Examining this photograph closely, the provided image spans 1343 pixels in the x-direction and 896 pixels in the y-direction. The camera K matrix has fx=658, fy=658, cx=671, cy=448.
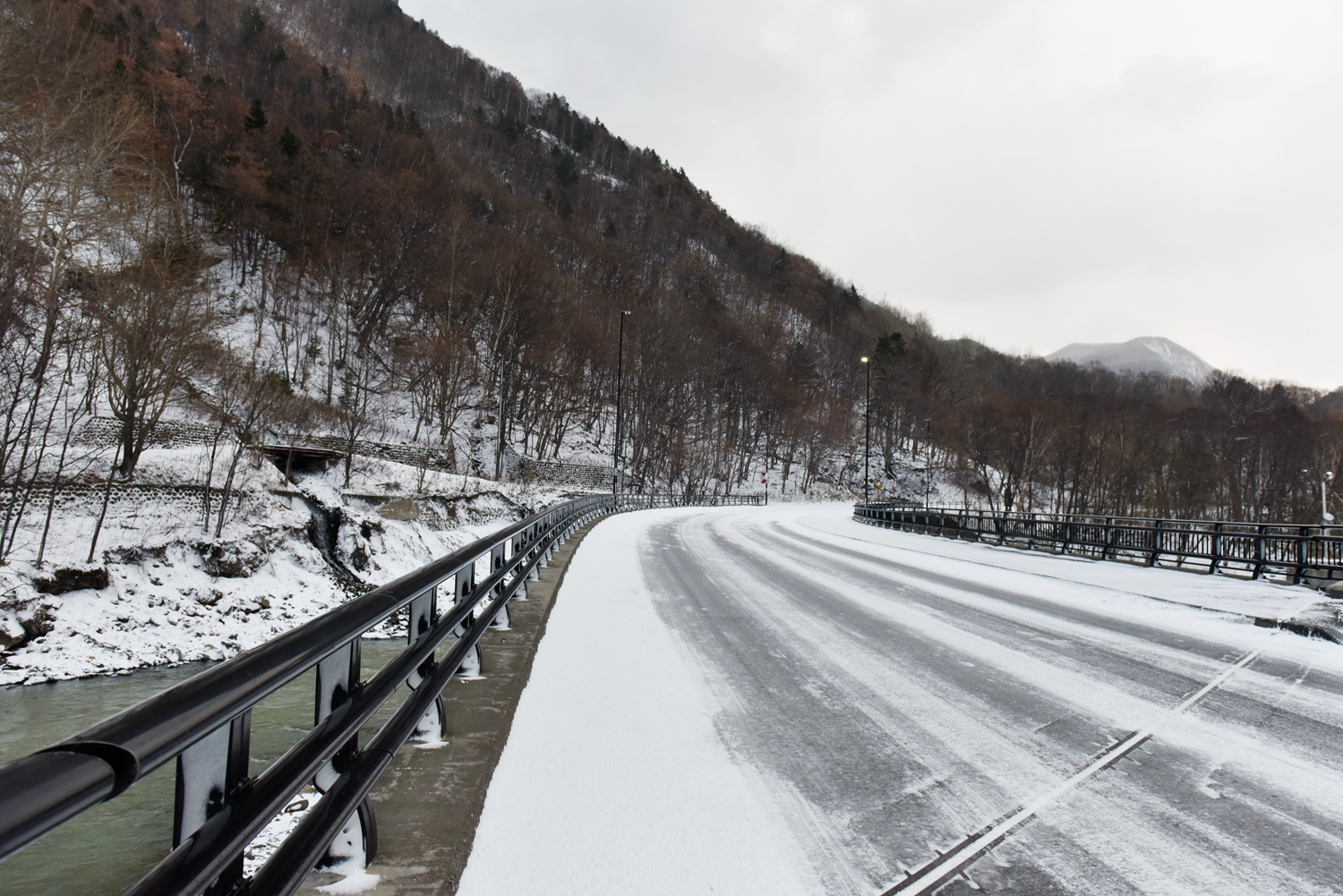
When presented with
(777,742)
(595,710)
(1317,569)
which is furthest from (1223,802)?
(1317,569)

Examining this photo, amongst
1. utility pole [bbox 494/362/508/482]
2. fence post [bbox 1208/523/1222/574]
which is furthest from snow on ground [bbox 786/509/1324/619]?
utility pole [bbox 494/362/508/482]

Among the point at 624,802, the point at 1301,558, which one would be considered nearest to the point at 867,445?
the point at 1301,558

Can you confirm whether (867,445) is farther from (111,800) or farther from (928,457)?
(111,800)

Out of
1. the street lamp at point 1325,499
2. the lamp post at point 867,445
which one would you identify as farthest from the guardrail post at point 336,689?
the street lamp at point 1325,499

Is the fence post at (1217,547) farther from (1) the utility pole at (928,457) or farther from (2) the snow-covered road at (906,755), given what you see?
(1) the utility pole at (928,457)

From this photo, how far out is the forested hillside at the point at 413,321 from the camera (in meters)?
19.0

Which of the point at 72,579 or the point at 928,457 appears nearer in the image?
the point at 72,579

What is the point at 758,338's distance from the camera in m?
86.2

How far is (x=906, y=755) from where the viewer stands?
379cm

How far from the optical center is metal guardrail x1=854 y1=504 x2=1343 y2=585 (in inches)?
483

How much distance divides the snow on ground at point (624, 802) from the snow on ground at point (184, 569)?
12868 millimetres

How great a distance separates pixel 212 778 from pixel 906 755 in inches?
135

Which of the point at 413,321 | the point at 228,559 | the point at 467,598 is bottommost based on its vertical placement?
the point at 228,559

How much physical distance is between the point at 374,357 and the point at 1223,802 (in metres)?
58.3
